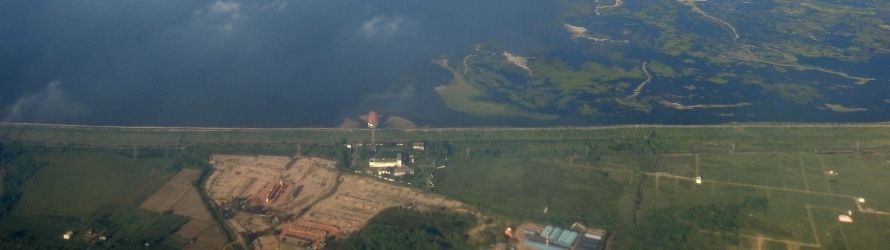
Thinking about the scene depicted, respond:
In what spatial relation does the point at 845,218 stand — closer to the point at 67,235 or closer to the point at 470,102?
the point at 470,102

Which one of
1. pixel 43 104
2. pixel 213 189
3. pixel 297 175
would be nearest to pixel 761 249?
pixel 297 175

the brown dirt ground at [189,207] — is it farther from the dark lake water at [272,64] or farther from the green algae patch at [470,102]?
the green algae patch at [470,102]

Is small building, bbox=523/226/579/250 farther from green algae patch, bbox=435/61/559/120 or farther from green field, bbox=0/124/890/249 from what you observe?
green algae patch, bbox=435/61/559/120

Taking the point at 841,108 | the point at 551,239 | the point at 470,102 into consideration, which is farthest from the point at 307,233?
the point at 841,108

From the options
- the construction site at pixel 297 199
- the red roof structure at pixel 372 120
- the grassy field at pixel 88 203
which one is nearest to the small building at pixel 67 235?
the grassy field at pixel 88 203

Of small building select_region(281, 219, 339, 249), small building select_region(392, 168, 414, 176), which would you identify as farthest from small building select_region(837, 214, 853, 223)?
small building select_region(281, 219, 339, 249)

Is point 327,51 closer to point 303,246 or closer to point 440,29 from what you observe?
point 440,29
